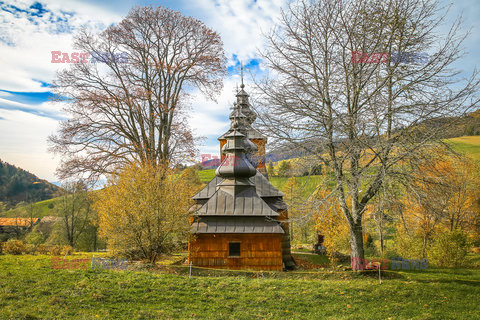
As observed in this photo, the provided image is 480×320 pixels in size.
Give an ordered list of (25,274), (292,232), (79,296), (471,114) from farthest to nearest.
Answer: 1. (292,232)
2. (471,114)
3. (25,274)
4. (79,296)

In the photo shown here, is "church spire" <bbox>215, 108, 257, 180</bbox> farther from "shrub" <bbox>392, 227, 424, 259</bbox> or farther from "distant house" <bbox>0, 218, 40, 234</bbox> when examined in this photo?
"distant house" <bbox>0, 218, 40, 234</bbox>

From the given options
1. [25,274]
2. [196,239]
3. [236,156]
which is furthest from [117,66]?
[25,274]

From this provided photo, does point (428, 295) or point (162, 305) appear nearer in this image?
point (162, 305)

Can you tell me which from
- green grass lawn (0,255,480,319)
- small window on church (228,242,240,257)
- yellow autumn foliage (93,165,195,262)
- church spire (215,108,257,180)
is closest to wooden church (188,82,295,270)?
small window on church (228,242,240,257)

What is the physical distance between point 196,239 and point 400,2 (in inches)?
483

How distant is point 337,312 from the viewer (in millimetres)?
7582

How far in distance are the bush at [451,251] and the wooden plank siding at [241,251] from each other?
26.6 feet

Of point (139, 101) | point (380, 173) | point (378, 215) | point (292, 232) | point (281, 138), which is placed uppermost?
point (139, 101)

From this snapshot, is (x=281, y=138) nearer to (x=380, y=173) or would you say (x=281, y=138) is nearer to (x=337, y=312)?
(x=380, y=173)

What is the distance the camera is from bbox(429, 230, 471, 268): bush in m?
14.5

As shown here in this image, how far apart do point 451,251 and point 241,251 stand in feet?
33.9

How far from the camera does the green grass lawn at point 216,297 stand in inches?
271

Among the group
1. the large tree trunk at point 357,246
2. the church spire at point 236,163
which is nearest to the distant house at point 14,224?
the church spire at point 236,163

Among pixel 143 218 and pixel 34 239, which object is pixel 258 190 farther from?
pixel 34 239
